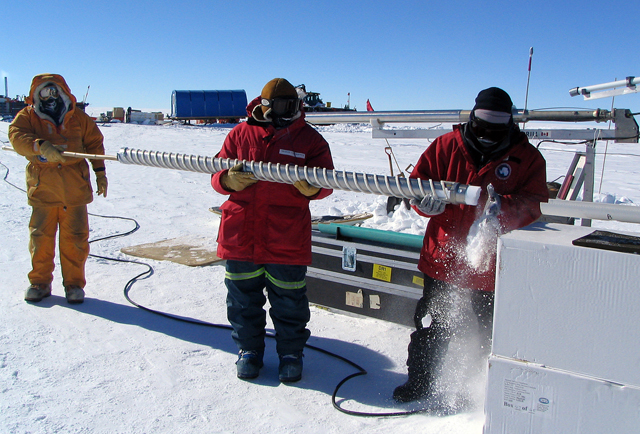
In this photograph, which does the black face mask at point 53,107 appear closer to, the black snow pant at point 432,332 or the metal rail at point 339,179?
the metal rail at point 339,179

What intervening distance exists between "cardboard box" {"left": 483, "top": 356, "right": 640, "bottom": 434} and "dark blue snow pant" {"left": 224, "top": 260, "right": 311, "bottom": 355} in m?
1.30

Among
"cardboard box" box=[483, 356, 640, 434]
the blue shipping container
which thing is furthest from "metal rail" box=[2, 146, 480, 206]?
the blue shipping container

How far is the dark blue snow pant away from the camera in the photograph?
271cm

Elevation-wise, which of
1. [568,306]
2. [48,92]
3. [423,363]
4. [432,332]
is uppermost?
[48,92]

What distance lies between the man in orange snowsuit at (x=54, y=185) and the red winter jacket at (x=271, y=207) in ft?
5.92

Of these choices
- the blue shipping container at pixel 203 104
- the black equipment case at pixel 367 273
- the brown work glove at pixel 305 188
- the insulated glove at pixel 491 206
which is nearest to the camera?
the insulated glove at pixel 491 206

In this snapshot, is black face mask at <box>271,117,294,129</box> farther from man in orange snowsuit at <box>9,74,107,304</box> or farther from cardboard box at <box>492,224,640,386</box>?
man in orange snowsuit at <box>9,74,107,304</box>

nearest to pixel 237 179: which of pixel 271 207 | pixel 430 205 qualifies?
pixel 271 207

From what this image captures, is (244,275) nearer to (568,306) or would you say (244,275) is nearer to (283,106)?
(283,106)

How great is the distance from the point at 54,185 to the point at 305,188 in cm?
237

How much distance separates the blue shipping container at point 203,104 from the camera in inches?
1273

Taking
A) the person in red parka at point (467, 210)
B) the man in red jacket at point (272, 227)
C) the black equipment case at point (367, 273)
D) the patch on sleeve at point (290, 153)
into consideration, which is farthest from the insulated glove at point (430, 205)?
the black equipment case at point (367, 273)

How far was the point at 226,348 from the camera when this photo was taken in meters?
3.14

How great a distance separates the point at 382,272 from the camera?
3.36 metres
